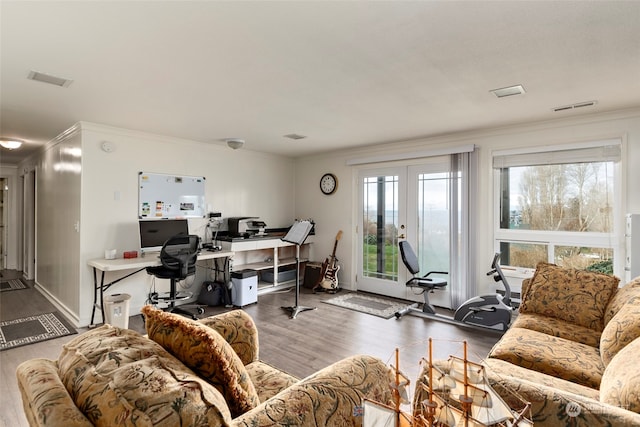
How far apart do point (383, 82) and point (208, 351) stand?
231 centimetres

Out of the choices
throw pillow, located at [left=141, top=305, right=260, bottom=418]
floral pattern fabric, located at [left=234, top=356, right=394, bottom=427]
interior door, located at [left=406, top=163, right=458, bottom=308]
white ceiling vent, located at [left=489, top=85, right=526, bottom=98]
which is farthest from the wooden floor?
white ceiling vent, located at [left=489, top=85, right=526, bottom=98]

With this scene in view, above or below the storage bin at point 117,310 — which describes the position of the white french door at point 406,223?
above

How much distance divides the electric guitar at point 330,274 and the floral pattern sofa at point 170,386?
13.2 ft

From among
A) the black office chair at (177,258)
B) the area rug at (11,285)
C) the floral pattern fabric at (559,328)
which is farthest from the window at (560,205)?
the area rug at (11,285)

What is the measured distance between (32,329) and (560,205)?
6.03 metres

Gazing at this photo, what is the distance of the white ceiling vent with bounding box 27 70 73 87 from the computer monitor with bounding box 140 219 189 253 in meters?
1.95

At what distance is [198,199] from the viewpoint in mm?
4977

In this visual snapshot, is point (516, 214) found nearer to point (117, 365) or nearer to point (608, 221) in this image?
point (608, 221)

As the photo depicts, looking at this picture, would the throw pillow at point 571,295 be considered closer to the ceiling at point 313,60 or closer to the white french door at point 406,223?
the ceiling at point 313,60

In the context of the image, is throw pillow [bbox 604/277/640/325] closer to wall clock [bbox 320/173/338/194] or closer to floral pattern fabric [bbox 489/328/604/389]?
floral pattern fabric [bbox 489/328/604/389]

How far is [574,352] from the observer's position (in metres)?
2.04

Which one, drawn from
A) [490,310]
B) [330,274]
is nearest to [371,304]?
[330,274]

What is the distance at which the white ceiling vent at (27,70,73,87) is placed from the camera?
2467mm

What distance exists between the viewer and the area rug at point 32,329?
337 centimetres
